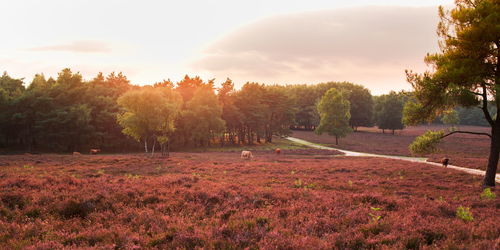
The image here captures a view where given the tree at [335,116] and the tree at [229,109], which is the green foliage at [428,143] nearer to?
the tree at [229,109]

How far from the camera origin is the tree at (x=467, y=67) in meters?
15.5

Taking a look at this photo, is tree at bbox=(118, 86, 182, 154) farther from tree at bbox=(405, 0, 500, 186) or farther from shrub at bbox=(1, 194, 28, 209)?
tree at bbox=(405, 0, 500, 186)

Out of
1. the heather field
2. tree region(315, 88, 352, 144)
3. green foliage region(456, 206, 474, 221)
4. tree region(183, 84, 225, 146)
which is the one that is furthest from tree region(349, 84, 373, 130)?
green foliage region(456, 206, 474, 221)

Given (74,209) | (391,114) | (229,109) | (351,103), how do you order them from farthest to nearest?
(351,103), (391,114), (229,109), (74,209)

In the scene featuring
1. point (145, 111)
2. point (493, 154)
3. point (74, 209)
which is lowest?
point (74, 209)

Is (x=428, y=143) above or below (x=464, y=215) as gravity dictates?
above

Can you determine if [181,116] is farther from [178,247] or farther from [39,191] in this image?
[178,247]

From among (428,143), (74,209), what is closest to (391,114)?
(428,143)

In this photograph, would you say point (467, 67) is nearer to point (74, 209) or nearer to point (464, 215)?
point (464, 215)

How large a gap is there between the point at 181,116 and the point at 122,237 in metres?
54.2

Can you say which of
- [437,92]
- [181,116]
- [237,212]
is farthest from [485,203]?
[181,116]

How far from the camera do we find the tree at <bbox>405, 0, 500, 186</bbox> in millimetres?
15484

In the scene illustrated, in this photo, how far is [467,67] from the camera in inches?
631

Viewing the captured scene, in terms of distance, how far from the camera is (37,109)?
4941 cm
